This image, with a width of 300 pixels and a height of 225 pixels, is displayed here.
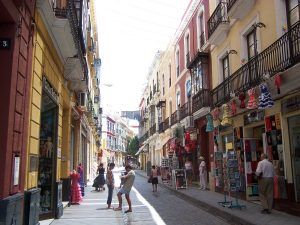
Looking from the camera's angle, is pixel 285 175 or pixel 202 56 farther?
pixel 202 56

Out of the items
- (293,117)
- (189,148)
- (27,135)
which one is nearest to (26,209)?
(27,135)

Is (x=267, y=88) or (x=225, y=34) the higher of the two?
(x=225, y=34)

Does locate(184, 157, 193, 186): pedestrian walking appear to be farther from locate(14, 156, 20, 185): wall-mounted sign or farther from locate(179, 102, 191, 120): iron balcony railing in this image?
locate(14, 156, 20, 185): wall-mounted sign

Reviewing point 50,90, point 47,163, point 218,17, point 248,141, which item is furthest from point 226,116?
point 50,90

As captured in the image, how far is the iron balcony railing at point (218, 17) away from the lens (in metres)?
16.2

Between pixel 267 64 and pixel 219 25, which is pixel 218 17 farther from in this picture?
pixel 267 64

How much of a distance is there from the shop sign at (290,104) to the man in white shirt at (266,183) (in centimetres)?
156

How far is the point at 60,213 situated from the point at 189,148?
13.1 m

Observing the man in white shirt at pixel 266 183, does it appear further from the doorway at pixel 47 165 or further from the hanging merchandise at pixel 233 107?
the doorway at pixel 47 165

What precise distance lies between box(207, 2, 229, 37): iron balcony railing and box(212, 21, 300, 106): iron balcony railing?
2558 millimetres

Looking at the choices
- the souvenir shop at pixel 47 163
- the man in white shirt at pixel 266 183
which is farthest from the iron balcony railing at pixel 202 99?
the souvenir shop at pixel 47 163

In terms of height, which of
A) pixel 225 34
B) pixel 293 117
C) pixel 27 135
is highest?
pixel 225 34

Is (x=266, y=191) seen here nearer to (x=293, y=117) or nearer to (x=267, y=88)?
(x=293, y=117)

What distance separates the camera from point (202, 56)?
776 inches
